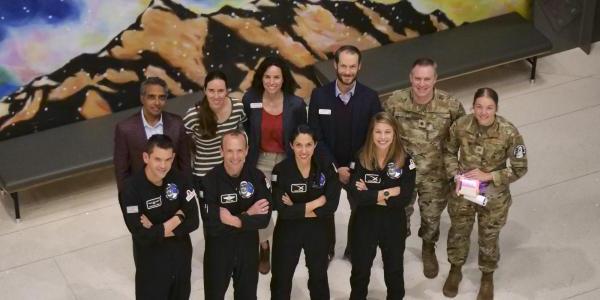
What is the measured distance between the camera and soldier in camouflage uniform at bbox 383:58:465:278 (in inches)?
250

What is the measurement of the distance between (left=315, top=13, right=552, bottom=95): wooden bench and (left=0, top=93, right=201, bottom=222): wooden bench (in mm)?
1788

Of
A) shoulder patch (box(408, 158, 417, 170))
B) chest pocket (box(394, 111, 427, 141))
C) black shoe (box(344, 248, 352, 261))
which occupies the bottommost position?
black shoe (box(344, 248, 352, 261))

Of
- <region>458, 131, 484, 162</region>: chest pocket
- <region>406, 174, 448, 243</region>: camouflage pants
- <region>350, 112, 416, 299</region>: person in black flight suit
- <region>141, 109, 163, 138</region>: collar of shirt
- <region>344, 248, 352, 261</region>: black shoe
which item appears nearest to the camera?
<region>350, 112, 416, 299</region>: person in black flight suit

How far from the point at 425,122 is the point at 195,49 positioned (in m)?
2.78

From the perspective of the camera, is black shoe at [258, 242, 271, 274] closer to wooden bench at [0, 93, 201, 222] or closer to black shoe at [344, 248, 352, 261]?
black shoe at [344, 248, 352, 261]

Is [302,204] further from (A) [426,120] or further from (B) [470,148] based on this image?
(B) [470,148]

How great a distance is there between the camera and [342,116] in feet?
21.4

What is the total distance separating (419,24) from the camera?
30.9ft

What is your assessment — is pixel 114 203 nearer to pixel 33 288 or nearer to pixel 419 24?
pixel 33 288

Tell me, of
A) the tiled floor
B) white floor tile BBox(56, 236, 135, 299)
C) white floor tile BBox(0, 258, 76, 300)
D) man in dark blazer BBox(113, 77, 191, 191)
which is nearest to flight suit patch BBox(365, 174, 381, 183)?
the tiled floor

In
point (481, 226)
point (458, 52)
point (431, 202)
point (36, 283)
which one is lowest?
point (36, 283)

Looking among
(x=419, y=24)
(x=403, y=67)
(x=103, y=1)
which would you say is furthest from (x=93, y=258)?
(x=419, y=24)

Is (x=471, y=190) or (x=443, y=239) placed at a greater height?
(x=471, y=190)

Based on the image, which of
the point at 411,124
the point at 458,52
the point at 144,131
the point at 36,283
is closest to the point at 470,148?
the point at 411,124
